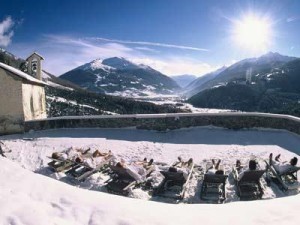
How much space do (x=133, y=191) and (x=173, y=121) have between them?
9692 mm

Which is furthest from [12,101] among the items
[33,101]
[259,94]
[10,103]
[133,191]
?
[259,94]

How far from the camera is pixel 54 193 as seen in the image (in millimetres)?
5707

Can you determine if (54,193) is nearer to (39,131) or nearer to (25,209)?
(25,209)

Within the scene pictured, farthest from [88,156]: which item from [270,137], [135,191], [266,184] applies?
[270,137]

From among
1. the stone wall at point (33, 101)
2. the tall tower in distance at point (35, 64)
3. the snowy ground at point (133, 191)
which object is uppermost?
the tall tower in distance at point (35, 64)

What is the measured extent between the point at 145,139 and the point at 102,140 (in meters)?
2.59

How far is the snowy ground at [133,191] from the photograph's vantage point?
5.01 m

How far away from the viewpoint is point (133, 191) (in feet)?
41.1

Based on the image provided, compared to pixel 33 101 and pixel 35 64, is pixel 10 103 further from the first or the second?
pixel 35 64

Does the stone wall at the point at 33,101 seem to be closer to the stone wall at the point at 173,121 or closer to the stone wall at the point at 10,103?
the stone wall at the point at 10,103

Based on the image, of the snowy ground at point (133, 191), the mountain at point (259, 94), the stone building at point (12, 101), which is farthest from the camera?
the mountain at point (259, 94)

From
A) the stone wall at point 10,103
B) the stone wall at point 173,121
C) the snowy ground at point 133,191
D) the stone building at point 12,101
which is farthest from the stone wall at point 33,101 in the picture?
the snowy ground at point 133,191

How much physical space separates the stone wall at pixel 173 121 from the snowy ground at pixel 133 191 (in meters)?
0.46

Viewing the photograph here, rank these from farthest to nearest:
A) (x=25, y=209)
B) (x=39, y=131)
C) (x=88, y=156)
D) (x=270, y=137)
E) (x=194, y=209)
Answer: (x=39, y=131) < (x=270, y=137) < (x=88, y=156) < (x=194, y=209) < (x=25, y=209)
